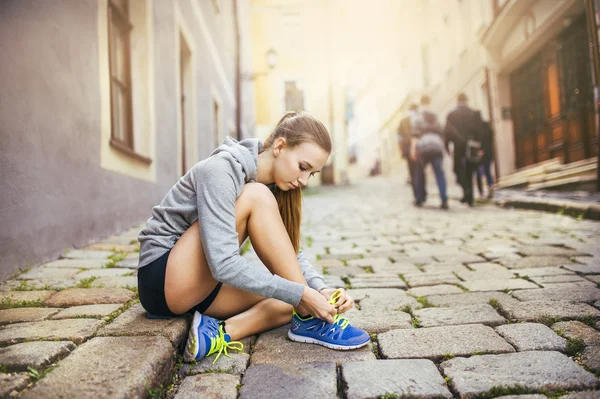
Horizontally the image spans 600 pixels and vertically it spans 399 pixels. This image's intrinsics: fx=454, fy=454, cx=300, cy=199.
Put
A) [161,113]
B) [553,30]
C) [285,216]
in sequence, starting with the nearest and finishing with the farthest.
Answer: [285,216] < [161,113] < [553,30]

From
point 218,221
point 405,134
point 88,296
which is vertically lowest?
point 88,296

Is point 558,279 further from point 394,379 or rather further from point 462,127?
point 462,127

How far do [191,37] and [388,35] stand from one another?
23.3 m

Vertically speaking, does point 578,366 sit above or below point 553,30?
below

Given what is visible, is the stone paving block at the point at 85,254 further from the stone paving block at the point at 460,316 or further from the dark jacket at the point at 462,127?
the dark jacket at the point at 462,127

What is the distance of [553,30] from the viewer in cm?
897

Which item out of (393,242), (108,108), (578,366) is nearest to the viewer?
(578,366)

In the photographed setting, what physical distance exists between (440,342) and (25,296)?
203 centimetres

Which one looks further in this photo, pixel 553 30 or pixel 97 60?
pixel 553 30

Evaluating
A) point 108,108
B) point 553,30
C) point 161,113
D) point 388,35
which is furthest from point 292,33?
point 108,108

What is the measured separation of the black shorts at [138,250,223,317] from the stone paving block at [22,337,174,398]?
0.66ft

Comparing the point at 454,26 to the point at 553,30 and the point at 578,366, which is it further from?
the point at 578,366

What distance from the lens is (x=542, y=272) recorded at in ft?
9.65

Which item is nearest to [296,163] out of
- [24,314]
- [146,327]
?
[146,327]
